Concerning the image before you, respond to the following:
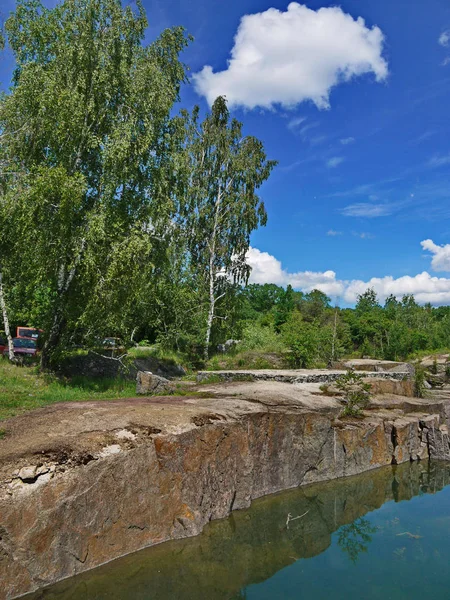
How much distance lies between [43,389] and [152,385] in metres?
3.00

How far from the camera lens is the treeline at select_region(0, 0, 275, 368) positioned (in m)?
12.9

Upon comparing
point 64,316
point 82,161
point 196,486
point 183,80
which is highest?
point 183,80

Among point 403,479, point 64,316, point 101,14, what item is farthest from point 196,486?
point 101,14

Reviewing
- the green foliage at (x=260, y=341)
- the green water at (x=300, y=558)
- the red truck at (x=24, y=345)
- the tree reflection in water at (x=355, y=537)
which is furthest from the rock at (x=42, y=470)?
the green foliage at (x=260, y=341)

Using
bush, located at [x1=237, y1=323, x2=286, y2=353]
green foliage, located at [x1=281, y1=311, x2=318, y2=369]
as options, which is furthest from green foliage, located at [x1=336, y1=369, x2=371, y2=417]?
bush, located at [x1=237, y1=323, x2=286, y2=353]

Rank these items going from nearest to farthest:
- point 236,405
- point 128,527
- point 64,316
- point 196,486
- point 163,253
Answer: point 128,527
point 196,486
point 236,405
point 64,316
point 163,253

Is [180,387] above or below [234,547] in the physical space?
above

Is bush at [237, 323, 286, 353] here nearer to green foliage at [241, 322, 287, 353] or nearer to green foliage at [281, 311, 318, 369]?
green foliage at [241, 322, 287, 353]

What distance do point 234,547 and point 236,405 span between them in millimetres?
2917

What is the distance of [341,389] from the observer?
12391 mm

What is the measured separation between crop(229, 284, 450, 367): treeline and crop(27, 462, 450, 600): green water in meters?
12.3

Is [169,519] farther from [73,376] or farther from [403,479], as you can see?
[73,376]

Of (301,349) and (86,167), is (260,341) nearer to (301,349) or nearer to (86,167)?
(301,349)

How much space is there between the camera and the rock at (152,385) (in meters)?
11.8
